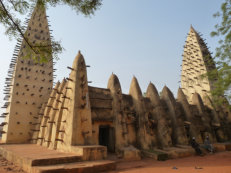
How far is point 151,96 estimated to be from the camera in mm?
17953

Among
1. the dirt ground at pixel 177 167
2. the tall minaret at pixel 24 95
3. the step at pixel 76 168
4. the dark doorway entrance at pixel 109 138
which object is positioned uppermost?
the tall minaret at pixel 24 95

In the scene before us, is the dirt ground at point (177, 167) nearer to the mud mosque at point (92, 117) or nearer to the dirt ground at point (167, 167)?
the dirt ground at point (167, 167)

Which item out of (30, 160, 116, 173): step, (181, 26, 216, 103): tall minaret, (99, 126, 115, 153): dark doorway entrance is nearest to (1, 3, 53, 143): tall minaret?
(99, 126, 115, 153): dark doorway entrance

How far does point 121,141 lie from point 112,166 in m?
4.71

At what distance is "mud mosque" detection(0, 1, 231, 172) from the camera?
11078 mm

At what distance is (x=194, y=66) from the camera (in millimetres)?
28453

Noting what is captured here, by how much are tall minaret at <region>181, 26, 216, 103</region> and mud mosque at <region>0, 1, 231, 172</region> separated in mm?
212

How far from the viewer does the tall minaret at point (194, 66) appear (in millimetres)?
26109

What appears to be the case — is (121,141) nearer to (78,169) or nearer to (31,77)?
(78,169)

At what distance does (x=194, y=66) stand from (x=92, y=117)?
907 inches

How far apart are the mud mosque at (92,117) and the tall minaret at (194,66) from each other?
0.21m

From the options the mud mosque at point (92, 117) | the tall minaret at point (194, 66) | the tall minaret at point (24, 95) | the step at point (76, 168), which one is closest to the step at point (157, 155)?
the mud mosque at point (92, 117)

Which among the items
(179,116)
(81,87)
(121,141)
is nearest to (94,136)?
(121,141)

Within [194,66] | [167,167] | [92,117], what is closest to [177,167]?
[167,167]
